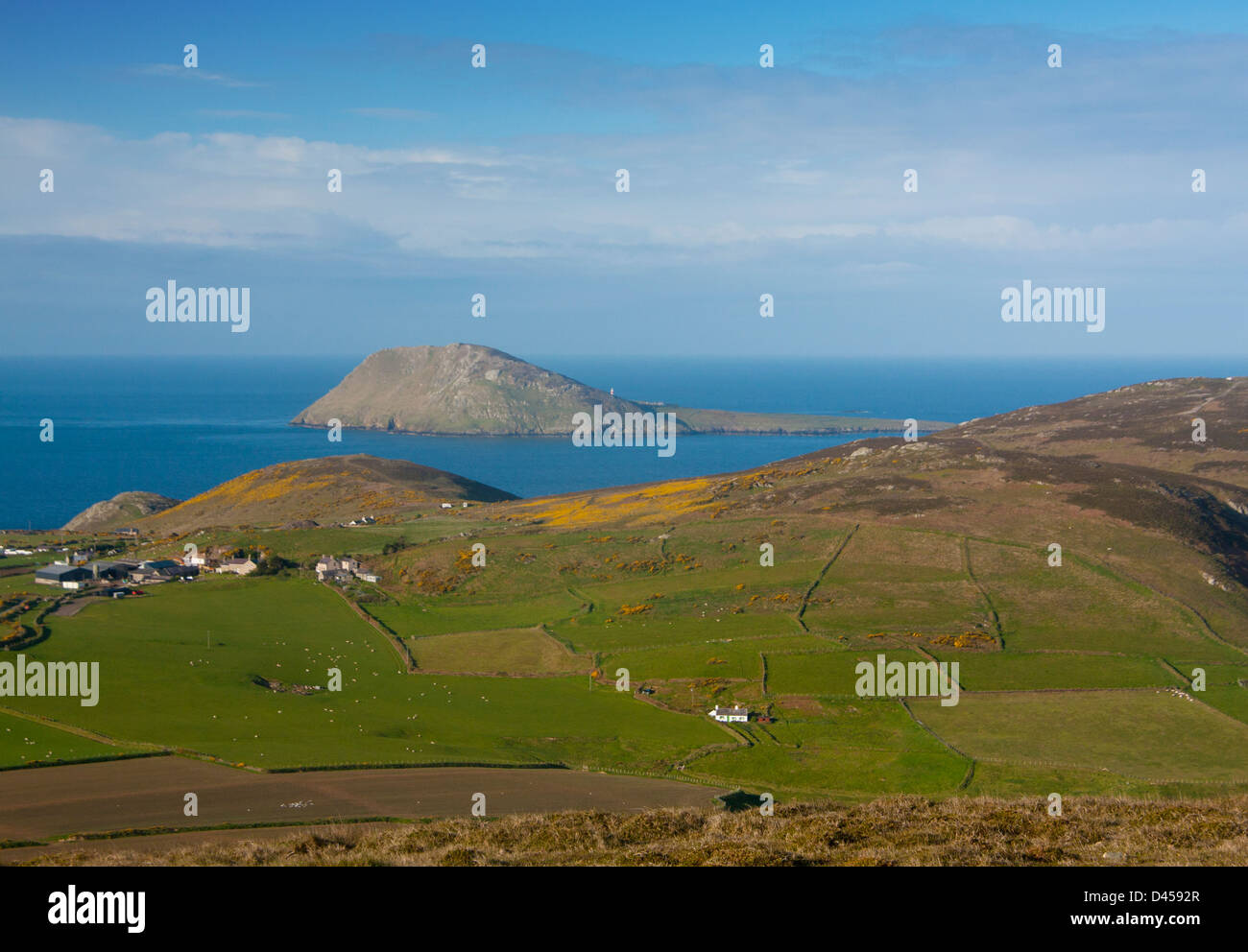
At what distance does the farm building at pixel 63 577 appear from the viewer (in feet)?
255

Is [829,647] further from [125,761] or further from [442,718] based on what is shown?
[125,761]

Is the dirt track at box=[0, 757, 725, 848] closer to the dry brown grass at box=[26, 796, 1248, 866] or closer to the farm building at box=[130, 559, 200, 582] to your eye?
the dry brown grass at box=[26, 796, 1248, 866]

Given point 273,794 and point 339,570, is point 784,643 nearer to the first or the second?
point 273,794

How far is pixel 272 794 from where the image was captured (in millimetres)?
36906

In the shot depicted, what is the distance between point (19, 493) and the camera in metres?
173

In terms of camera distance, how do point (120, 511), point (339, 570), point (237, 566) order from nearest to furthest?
point (339, 570) → point (237, 566) → point (120, 511)

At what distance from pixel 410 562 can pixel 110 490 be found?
120 meters

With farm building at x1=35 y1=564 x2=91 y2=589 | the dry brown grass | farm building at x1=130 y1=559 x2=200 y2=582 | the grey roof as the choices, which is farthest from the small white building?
the grey roof

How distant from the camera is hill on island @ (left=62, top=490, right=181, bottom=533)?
133m

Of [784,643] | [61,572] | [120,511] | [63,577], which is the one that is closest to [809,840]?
[784,643]

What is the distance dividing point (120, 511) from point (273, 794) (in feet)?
385

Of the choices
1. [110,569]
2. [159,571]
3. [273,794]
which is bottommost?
[273,794]

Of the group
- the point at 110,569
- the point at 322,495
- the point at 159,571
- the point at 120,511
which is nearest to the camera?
the point at 110,569

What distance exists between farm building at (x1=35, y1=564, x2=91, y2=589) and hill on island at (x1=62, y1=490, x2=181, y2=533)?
52659 millimetres
